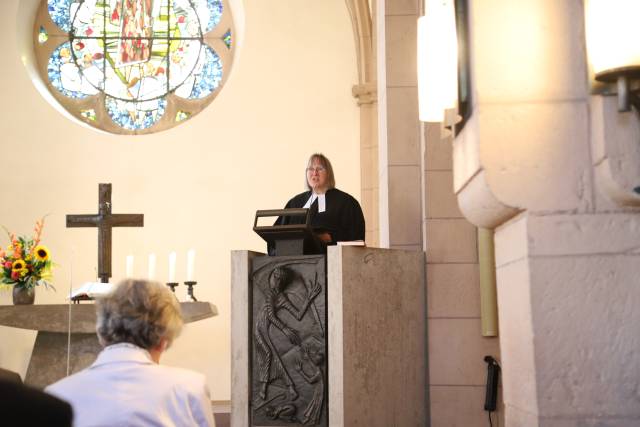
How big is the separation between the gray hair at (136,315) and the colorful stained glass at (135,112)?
7306 mm

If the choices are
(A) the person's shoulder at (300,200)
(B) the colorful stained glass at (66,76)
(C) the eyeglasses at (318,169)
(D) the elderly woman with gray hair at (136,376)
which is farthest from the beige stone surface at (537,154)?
(B) the colorful stained glass at (66,76)

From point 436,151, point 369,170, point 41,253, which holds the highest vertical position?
point 369,170

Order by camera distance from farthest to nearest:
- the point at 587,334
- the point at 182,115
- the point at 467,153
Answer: the point at 182,115 < the point at 467,153 < the point at 587,334

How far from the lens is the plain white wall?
8.27m

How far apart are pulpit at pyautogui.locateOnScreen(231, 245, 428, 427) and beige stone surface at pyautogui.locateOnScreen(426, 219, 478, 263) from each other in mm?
375

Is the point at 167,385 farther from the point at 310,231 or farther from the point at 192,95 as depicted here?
the point at 192,95

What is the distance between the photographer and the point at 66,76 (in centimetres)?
918

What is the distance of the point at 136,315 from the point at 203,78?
7.55m

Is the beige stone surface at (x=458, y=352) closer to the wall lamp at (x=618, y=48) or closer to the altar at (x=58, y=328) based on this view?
the altar at (x=58, y=328)

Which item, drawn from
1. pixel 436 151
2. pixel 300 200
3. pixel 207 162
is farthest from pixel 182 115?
pixel 436 151

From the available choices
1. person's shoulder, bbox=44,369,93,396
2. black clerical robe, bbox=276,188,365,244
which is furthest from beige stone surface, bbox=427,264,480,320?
person's shoulder, bbox=44,369,93,396

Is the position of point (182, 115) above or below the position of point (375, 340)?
above

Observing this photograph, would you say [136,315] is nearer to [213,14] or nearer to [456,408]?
[456,408]

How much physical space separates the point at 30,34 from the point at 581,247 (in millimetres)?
7893
